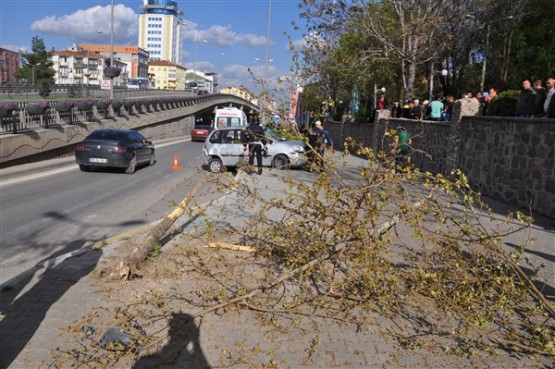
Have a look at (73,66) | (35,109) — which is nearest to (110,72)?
(35,109)

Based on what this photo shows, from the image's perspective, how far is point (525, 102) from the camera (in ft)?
36.9

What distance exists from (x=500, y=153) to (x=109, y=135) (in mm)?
12706

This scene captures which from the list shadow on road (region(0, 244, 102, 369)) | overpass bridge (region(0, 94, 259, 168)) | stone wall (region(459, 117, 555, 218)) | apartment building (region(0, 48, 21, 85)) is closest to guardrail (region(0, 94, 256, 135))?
overpass bridge (region(0, 94, 259, 168))

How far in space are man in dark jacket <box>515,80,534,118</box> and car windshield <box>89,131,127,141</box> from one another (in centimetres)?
1252

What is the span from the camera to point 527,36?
98.2 ft

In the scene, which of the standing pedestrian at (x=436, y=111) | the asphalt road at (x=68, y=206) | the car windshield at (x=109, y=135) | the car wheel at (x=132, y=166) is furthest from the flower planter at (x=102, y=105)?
the standing pedestrian at (x=436, y=111)

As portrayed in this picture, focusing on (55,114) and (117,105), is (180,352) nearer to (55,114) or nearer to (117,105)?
(55,114)

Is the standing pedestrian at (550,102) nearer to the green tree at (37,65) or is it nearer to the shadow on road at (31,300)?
the shadow on road at (31,300)

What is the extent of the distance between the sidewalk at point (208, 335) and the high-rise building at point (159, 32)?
191533mm

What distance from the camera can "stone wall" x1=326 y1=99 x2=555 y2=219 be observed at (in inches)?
383

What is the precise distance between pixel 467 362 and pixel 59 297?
386cm

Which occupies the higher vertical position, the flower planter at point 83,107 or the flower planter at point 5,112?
the flower planter at point 83,107

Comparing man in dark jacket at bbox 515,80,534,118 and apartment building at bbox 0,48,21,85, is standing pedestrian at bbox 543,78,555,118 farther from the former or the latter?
apartment building at bbox 0,48,21,85

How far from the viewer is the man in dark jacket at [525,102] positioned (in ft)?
35.9
